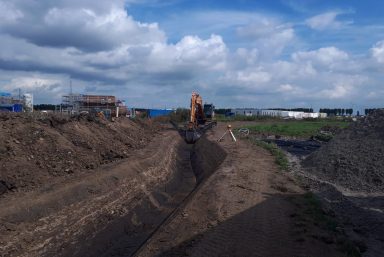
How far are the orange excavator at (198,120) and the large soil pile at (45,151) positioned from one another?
13789 mm

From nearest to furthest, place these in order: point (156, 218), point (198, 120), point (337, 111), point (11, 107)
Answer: point (156, 218) < point (11, 107) < point (198, 120) < point (337, 111)

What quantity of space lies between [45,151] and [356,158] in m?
13.7

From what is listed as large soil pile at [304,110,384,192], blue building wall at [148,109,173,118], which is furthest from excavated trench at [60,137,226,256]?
blue building wall at [148,109,173,118]

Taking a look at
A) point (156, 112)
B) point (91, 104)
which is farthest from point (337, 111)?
point (91, 104)

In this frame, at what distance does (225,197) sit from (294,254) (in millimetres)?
6148

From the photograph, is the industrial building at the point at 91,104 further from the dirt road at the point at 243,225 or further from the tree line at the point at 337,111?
the tree line at the point at 337,111

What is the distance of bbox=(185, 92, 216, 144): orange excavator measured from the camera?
41.2m

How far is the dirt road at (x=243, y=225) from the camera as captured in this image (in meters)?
10.5

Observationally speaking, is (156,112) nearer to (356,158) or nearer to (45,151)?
(356,158)

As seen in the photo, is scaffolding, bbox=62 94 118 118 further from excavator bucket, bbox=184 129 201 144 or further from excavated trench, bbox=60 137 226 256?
excavated trench, bbox=60 137 226 256

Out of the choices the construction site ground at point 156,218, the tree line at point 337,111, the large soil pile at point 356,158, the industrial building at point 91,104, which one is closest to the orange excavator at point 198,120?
the industrial building at point 91,104

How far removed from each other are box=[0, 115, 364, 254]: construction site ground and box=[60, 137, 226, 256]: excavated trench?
0.12ft

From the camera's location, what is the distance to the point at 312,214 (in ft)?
45.2

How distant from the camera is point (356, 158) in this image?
2261 centimetres
